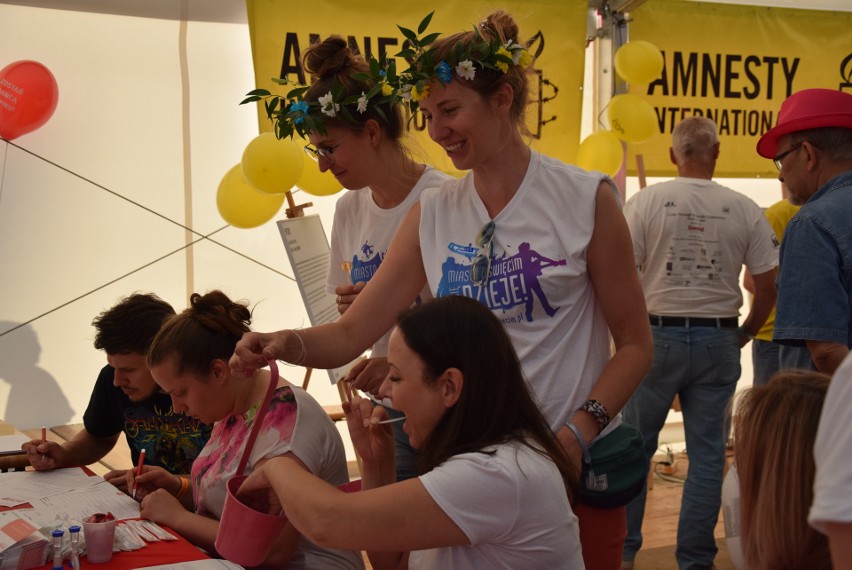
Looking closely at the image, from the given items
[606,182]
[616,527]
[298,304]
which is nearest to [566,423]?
[616,527]

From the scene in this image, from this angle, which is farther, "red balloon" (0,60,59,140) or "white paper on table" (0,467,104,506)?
"red balloon" (0,60,59,140)

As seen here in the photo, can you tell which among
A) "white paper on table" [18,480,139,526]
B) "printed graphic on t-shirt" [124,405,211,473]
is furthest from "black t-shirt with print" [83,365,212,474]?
"white paper on table" [18,480,139,526]

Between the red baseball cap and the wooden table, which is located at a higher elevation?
the red baseball cap

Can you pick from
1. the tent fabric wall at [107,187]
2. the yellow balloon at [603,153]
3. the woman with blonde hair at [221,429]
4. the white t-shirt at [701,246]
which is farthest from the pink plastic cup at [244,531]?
the yellow balloon at [603,153]

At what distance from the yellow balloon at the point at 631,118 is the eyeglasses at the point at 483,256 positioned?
2.84 meters

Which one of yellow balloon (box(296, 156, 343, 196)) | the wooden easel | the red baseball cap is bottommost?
the wooden easel

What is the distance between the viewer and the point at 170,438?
2406 mm

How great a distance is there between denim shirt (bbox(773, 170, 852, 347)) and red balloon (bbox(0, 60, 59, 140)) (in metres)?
3.20

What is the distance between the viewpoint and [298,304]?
14.8 feet

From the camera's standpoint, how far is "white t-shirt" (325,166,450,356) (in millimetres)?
2047

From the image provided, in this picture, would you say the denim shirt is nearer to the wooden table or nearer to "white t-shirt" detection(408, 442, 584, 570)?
"white t-shirt" detection(408, 442, 584, 570)

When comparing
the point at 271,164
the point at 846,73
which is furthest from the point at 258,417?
the point at 846,73

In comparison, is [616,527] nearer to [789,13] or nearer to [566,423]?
[566,423]

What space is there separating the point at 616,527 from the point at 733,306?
1967 millimetres
